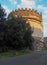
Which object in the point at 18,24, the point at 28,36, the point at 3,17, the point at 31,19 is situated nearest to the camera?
the point at 3,17

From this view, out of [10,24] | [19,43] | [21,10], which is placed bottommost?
[19,43]

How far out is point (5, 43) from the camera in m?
39.8

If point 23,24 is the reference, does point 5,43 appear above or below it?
below

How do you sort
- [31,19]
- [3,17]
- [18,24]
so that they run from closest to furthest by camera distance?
[3,17], [18,24], [31,19]

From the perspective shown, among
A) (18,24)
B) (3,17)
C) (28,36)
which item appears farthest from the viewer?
(28,36)

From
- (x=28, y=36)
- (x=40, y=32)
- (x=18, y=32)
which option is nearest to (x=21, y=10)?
(x=40, y=32)

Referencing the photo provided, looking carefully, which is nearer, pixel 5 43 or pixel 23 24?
pixel 5 43

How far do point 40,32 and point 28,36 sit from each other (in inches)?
1119

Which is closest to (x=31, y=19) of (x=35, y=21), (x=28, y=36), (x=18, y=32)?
(x=35, y=21)

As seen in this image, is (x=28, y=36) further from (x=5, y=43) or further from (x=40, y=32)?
(x=40, y=32)

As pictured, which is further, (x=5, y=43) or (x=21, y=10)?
(x=21, y=10)

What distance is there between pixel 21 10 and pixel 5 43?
113 feet

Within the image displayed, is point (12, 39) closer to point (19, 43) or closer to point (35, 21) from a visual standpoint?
point (19, 43)

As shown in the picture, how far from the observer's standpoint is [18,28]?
41625 millimetres
